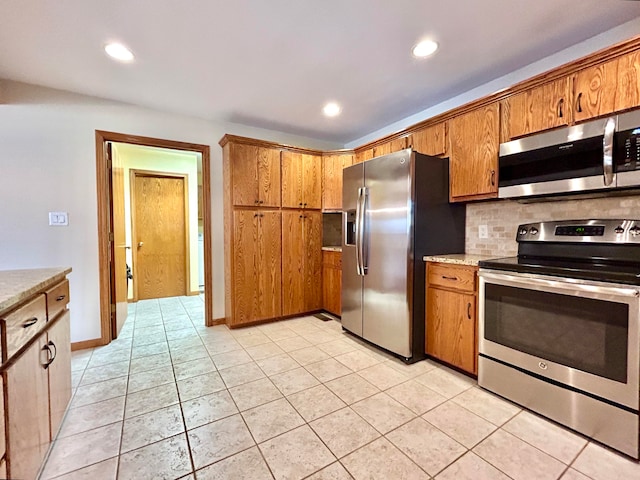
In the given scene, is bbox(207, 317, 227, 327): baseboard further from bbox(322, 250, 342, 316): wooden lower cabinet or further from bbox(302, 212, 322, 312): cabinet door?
bbox(322, 250, 342, 316): wooden lower cabinet

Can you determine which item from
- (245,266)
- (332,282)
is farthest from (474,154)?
(245,266)

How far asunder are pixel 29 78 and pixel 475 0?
3.37 metres

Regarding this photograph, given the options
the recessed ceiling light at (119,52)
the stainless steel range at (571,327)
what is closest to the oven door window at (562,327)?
the stainless steel range at (571,327)

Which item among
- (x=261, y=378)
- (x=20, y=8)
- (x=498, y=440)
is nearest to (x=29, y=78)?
(x=20, y=8)

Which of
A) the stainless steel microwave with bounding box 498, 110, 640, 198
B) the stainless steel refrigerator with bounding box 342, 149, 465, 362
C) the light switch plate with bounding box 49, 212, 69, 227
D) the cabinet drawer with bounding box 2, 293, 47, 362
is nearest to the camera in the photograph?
the cabinet drawer with bounding box 2, 293, 47, 362

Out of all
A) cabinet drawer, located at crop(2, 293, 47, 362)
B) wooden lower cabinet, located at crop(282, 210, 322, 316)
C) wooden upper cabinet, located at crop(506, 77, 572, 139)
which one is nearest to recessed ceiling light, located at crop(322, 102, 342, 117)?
wooden lower cabinet, located at crop(282, 210, 322, 316)

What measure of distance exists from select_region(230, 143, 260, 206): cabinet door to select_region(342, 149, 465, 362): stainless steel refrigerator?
1.14 m

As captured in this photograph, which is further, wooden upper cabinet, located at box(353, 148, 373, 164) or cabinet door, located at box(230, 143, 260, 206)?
wooden upper cabinet, located at box(353, 148, 373, 164)

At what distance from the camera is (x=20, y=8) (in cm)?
160

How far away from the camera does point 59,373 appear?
1.57 meters

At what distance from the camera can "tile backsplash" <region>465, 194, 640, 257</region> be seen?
1.79 metres

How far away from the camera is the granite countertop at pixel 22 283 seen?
3.29ft

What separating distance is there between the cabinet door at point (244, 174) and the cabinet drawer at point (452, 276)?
199cm

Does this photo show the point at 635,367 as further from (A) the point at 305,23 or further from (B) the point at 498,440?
(A) the point at 305,23
